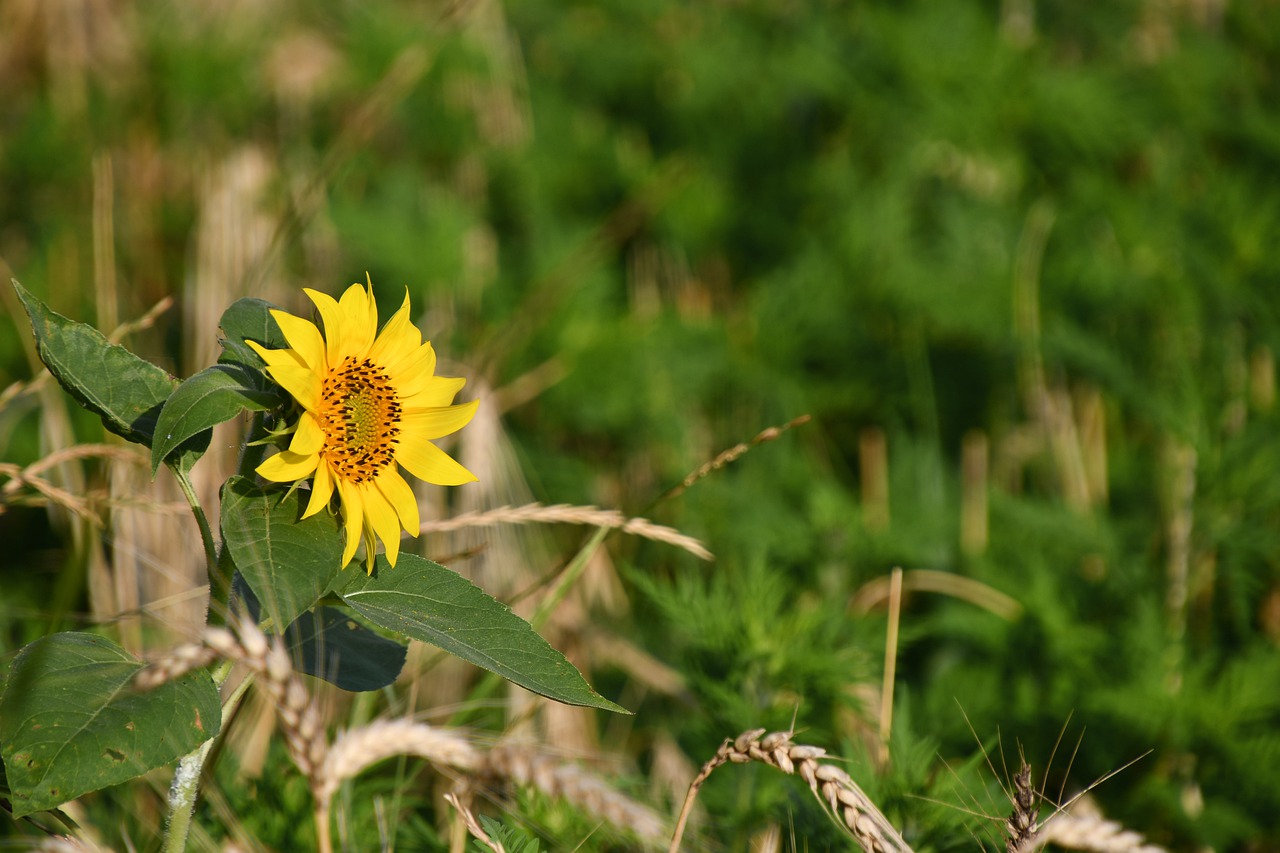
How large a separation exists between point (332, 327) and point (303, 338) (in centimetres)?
3

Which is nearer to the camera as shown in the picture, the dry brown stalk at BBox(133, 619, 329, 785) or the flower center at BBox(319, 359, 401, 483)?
the dry brown stalk at BBox(133, 619, 329, 785)

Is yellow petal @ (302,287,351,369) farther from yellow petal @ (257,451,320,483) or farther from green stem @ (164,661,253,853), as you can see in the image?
green stem @ (164,661,253,853)

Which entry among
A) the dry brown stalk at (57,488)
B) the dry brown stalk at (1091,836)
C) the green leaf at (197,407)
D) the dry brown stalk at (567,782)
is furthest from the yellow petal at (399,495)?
the dry brown stalk at (1091,836)

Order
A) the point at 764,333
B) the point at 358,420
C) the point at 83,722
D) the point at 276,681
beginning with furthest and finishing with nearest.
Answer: the point at 764,333
the point at 358,420
the point at 83,722
the point at 276,681

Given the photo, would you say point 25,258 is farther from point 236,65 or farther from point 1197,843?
point 1197,843

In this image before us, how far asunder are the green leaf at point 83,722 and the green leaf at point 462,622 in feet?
0.40

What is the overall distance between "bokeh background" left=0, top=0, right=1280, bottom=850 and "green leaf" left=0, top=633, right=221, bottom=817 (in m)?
0.38

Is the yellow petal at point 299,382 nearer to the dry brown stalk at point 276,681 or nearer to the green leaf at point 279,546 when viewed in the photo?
the green leaf at point 279,546

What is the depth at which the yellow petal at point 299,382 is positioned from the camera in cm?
69

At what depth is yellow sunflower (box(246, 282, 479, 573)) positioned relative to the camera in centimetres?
71

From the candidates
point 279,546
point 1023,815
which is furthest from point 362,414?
point 1023,815

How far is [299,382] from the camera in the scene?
704 millimetres

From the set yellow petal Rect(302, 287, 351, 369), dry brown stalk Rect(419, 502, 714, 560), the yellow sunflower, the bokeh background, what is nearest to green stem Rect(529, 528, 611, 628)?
dry brown stalk Rect(419, 502, 714, 560)

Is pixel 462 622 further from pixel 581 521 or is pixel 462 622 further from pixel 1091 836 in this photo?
pixel 1091 836
